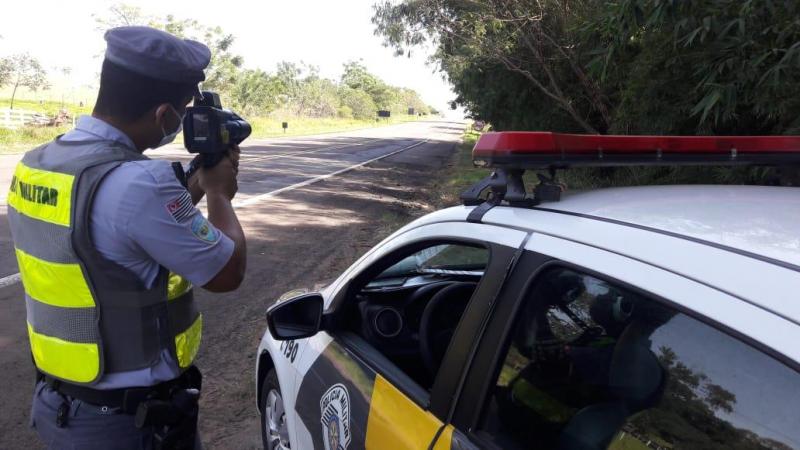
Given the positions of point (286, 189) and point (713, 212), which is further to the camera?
point (286, 189)

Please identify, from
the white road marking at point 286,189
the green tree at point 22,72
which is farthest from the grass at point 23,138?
the green tree at point 22,72

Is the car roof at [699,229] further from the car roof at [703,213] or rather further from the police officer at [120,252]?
the police officer at [120,252]

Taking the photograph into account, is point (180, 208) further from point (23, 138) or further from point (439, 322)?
point (23, 138)

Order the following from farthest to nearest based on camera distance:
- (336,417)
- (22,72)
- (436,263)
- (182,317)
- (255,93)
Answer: (255,93), (22,72), (436,263), (336,417), (182,317)

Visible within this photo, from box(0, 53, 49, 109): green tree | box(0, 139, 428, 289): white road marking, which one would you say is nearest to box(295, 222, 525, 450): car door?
box(0, 139, 428, 289): white road marking

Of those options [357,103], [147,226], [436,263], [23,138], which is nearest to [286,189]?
[436,263]

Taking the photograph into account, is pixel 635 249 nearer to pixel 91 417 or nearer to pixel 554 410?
pixel 554 410

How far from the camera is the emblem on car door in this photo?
2.02m

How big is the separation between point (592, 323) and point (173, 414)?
1.22 metres

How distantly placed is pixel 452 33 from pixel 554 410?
11.9m

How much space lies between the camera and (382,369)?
203cm

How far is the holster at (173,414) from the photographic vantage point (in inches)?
70.3

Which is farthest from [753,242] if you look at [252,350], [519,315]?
[252,350]

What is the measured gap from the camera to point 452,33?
41.5 feet
